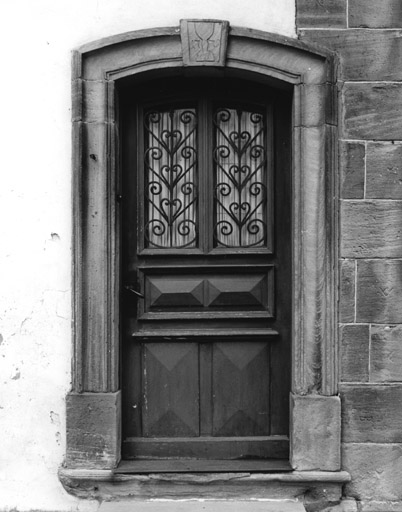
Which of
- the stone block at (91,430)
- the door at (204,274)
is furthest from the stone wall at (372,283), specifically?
the stone block at (91,430)

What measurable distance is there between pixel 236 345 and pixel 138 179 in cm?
135

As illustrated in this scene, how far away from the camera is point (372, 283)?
4.45m

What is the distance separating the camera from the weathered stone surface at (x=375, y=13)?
447 centimetres

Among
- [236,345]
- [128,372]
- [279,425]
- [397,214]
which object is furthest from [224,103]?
[279,425]

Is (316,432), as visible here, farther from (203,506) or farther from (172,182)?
(172,182)

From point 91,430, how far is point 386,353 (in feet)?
6.67

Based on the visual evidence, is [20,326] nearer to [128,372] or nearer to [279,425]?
[128,372]

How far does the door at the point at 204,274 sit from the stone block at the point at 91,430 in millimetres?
238

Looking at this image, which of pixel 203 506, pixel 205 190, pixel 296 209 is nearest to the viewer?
pixel 203 506

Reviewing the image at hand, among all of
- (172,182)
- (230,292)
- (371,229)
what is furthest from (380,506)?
(172,182)

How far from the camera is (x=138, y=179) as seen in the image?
4652mm

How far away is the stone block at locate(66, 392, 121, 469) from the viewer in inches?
175

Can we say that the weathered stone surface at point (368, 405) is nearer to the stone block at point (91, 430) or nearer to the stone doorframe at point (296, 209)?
the stone doorframe at point (296, 209)

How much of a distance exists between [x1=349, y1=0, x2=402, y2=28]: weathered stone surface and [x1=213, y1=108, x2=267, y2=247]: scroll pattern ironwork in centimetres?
90
